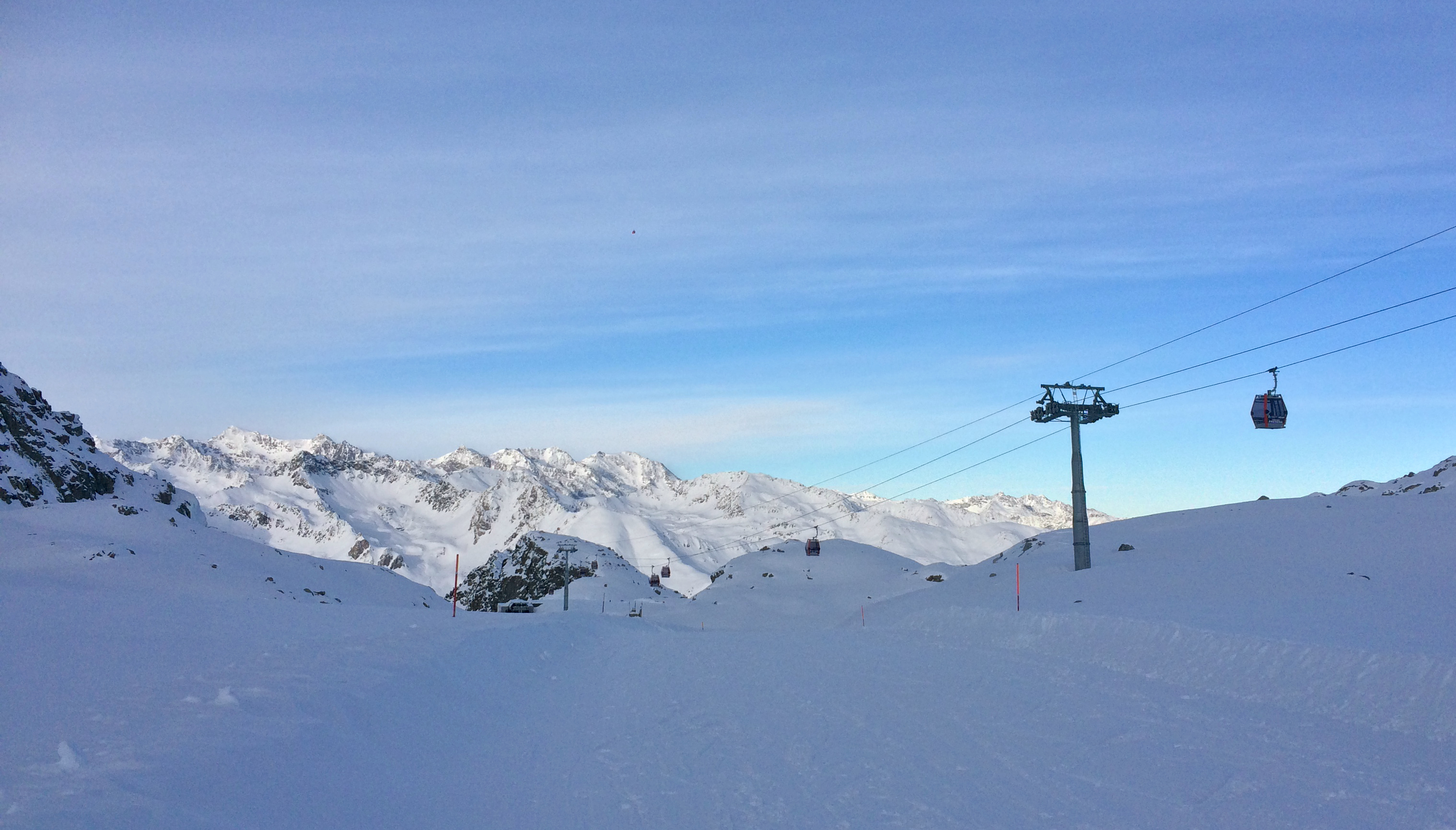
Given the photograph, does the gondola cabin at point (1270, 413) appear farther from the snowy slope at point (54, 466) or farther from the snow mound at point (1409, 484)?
the snowy slope at point (54, 466)

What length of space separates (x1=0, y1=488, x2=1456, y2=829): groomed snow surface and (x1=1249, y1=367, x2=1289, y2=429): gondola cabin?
14.8ft

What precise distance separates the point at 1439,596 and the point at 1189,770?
14.9 metres

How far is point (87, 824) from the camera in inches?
251

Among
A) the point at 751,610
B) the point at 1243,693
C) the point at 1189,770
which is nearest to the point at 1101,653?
the point at 1243,693

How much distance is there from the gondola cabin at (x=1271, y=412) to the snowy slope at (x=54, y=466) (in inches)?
2572

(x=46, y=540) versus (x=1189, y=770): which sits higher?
(x=46, y=540)

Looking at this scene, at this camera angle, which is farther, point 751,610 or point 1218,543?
point 751,610

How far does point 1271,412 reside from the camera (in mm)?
31562

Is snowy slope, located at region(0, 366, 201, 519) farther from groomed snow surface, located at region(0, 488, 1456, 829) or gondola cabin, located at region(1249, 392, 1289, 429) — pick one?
gondola cabin, located at region(1249, 392, 1289, 429)

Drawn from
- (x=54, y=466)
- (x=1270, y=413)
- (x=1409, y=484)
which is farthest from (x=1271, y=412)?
(x=54, y=466)

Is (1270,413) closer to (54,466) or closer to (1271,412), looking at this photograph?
(1271,412)

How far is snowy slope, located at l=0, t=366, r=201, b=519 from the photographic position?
193 feet

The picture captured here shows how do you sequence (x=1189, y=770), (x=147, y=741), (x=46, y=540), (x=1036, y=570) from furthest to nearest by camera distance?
(x=1036, y=570) < (x=46, y=540) < (x=1189, y=770) < (x=147, y=741)

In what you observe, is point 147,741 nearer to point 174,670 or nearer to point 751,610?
point 174,670
